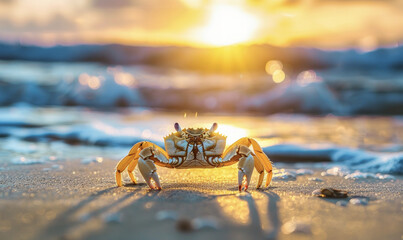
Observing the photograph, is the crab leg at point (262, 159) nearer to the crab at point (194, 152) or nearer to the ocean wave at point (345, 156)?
the crab at point (194, 152)

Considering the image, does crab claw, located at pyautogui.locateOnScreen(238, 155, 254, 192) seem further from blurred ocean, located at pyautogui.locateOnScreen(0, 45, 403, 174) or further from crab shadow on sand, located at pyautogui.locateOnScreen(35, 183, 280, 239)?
blurred ocean, located at pyautogui.locateOnScreen(0, 45, 403, 174)

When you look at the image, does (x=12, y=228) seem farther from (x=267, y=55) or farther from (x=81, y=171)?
(x=267, y=55)

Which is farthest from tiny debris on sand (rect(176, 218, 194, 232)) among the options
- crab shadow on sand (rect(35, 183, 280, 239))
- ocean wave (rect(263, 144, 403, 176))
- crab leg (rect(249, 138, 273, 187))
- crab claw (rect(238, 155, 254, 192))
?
ocean wave (rect(263, 144, 403, 176))

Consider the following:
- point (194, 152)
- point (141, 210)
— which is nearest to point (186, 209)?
point (141, 210)

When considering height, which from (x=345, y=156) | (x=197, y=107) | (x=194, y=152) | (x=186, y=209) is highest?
(x=197, y=107)

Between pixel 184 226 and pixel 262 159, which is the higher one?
pixel 262 159

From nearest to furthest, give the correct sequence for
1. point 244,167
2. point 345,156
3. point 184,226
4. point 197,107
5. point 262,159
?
point 184,226 < point 244,167 < point 262,159 < point 345,156 < point 197,107

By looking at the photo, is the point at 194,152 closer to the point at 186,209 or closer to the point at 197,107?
the point at 186,209

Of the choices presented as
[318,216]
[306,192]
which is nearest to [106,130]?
[306,192]
